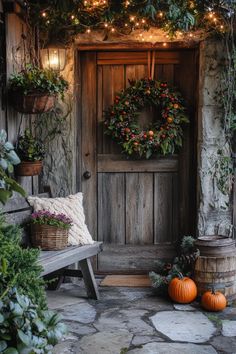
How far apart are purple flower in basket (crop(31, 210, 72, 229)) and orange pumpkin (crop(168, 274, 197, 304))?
0.90 meters

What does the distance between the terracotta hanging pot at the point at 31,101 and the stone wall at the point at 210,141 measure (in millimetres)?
1330

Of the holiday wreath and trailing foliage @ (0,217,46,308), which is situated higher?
the holiday wreath

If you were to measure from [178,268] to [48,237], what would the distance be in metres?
1.13

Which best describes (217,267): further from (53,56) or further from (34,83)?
(53,56)

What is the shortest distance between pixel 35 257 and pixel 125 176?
91.8 inches

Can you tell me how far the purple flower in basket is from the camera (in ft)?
11.2

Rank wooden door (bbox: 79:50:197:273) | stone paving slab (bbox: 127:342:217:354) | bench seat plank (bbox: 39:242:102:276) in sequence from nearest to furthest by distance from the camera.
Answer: stone paving slab (bbox: 127:342:217:354)
bench seat plank (bbox: 39:242:102:276)
wooden door (bbox: 79:50:197:273)

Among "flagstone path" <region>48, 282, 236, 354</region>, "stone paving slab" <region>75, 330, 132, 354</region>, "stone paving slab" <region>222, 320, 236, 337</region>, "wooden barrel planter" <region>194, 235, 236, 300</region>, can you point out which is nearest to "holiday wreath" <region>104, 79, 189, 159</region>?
"wooden barrel planter" <region>194, 235, 236, 300</region>

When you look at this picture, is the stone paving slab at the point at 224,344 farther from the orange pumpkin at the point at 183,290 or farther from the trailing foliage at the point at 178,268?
the trailing foliage at the point at 178,268

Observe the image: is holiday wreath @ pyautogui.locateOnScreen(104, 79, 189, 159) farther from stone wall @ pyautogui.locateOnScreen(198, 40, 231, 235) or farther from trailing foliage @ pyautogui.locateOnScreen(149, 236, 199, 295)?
trailing foliage @ pyautogui.locateOnScreen(149, 236, 199, 295)

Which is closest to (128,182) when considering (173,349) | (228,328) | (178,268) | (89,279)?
(178,268)

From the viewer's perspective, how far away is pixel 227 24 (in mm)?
3920

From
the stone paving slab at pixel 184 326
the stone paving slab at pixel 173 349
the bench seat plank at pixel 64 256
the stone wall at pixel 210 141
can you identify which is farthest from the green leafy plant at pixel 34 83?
the stone paving slab at pixel 173 349

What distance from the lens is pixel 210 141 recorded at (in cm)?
412
